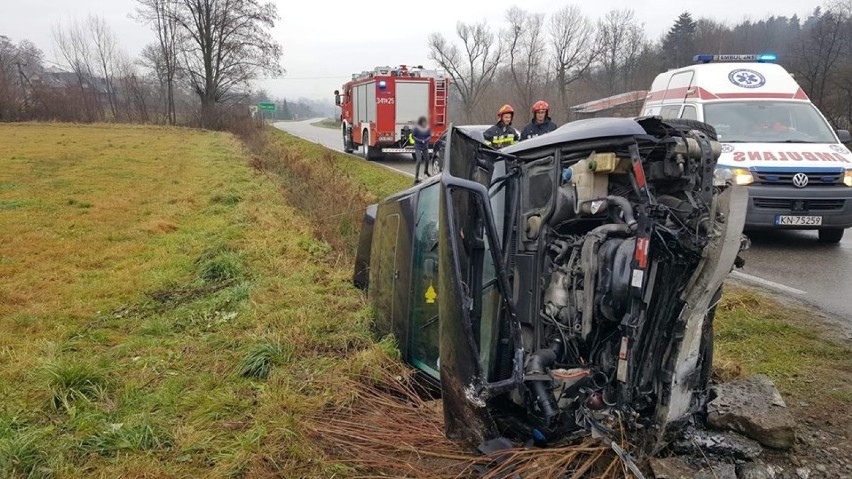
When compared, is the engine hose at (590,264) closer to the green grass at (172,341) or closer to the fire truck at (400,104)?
the green grass at (172,341)

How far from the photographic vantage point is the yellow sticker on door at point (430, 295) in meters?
3.33

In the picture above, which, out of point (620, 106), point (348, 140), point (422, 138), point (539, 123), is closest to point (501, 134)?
point (539, 123)

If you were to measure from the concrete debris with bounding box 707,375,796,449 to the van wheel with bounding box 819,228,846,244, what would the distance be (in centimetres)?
521

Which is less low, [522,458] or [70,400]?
[522,458]

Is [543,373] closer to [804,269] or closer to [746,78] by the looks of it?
[804,269]

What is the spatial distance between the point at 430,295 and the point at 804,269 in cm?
490

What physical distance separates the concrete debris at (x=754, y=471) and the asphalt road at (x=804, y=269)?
289 centimetres

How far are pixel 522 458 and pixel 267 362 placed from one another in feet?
7.34


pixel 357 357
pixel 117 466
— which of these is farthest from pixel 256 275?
pixel 117 466

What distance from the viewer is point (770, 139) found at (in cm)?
744

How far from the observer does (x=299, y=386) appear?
3828 millimetres

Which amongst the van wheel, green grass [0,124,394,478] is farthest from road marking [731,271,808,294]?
green grass [0,124,394,478]

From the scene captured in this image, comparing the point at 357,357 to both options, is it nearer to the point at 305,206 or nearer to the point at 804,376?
the point at 804,376

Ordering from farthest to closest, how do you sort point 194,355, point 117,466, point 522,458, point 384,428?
point 194,355
point 384,428
point 117,466
point 522,458
